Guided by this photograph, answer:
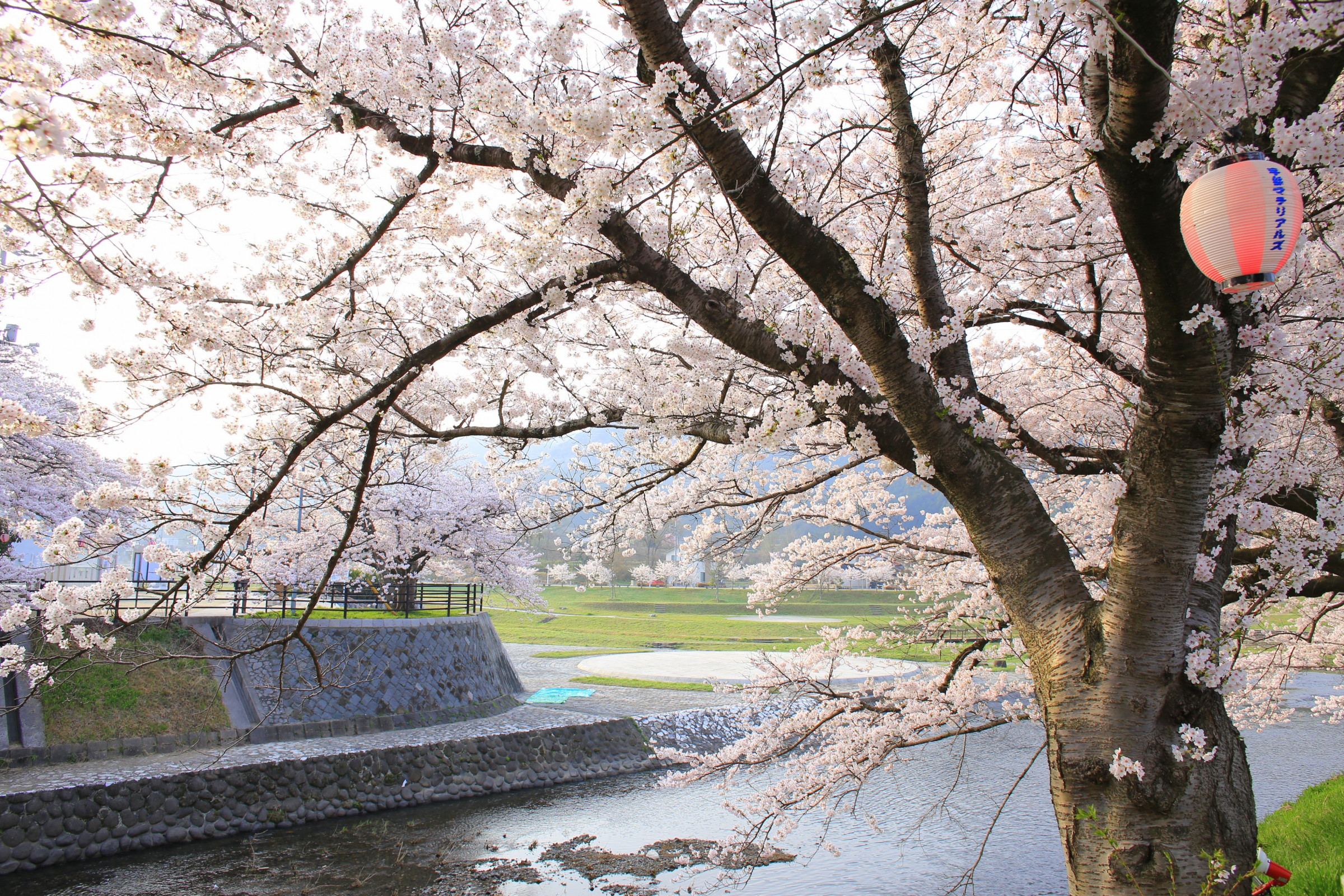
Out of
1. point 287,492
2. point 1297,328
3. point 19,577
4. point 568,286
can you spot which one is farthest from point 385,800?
point 1297,328

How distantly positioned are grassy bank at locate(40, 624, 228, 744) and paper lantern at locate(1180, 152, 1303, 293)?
11446 mm

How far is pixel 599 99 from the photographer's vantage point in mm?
2373

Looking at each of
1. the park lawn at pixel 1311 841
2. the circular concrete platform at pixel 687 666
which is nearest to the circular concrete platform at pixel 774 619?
the circular concrete platform at pixel 687 666

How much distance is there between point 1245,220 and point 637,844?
926 cm

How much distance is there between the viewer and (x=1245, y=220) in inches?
75.2

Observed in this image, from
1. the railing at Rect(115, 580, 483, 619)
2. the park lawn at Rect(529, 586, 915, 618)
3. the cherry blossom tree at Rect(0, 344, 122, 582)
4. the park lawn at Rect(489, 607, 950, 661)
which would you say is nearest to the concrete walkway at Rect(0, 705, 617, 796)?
the railing at Rect(115, 580, 483, 619)

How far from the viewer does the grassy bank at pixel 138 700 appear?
9.94 m

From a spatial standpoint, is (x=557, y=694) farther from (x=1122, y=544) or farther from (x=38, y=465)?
(x=1122, y=544)

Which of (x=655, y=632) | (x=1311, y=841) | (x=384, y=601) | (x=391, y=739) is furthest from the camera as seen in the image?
(x=655, y=632)

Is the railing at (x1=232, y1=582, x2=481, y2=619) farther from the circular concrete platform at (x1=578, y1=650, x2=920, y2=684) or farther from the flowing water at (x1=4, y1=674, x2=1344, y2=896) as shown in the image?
the circular concrete platform at (x1=578, y1=650, x2=920, y2=684)

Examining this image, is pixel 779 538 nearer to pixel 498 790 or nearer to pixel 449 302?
pixel 498 790

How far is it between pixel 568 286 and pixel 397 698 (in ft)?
40.1

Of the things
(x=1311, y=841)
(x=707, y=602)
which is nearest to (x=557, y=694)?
(x=1311, y=841)

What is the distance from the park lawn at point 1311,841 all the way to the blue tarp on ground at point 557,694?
12.5 metres
